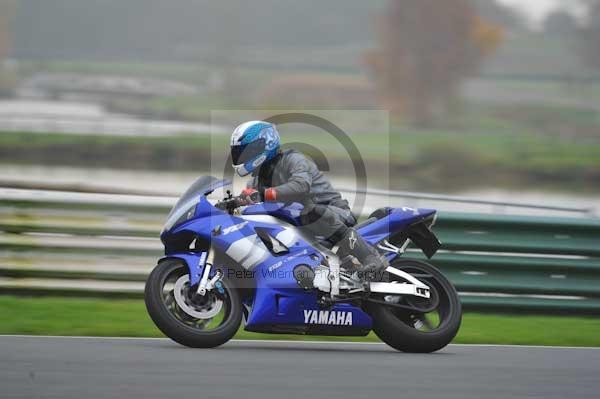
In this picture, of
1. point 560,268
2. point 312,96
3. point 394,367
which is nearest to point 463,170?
point 312,96

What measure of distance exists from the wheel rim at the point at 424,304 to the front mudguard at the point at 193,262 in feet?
4.56

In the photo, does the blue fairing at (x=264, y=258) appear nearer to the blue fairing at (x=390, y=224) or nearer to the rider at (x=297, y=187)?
the blue fairing at (x=390, y=224)

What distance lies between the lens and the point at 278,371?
20.6 ft

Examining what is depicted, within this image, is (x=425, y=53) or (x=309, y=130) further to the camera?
(x=425, y=53)

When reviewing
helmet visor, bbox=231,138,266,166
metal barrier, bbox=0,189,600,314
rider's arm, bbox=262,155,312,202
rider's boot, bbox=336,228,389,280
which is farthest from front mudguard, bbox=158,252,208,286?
metal barrier, bbox=0,189,600,314

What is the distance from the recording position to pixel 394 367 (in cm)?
662

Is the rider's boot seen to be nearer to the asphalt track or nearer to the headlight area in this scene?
the asphalt track

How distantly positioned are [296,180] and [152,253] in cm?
285

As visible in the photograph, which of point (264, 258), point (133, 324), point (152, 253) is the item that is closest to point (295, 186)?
point (264, 258)

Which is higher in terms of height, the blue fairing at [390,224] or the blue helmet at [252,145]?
the blue helmet at [252,145]

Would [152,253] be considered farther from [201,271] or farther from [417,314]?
[417,314]

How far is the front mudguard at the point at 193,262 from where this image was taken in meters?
6.97

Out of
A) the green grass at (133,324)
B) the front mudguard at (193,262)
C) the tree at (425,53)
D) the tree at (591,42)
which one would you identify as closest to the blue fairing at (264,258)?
the front mudguard at (193,262)

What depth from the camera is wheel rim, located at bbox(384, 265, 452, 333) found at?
24.5 ft
